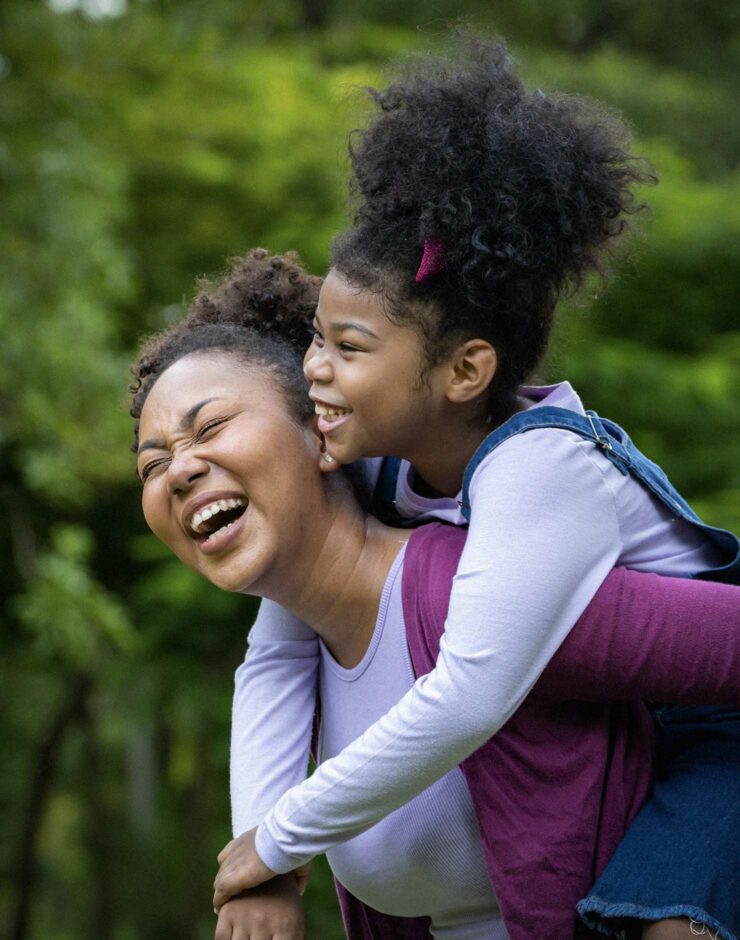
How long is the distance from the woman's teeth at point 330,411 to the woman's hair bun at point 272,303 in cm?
30

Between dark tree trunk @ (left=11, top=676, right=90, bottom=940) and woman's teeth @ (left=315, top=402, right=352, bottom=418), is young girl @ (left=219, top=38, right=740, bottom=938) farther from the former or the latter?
dark tree trunk @ (left=11, top=676, right=90, bottom=940)

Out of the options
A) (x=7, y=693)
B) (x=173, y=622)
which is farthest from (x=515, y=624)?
(x=7, y=693)

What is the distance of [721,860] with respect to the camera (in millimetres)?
1874

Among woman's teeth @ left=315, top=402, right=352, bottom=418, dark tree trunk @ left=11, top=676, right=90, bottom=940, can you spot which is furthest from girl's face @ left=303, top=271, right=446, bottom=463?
dark tree trunk @ left=11, top=676, right=90, bottom=940

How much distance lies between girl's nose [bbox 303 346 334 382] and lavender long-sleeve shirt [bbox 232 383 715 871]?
0.98 feet

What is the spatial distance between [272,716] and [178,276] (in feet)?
20.6

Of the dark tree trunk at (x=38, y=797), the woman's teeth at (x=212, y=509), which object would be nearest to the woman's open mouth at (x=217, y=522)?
the woman's teeth at (x=212, y=509)

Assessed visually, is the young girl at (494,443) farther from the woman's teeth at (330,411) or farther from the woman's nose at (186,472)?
the woman's nose at (186,472)

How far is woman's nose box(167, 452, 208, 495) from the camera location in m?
2.08

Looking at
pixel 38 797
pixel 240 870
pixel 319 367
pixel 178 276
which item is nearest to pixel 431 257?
pixel 319 367

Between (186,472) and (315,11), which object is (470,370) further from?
(315,11)

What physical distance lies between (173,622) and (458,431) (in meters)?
4.16

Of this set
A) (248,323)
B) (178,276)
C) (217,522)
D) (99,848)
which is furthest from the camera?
(99,848)

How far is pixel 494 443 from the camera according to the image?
1.92m
